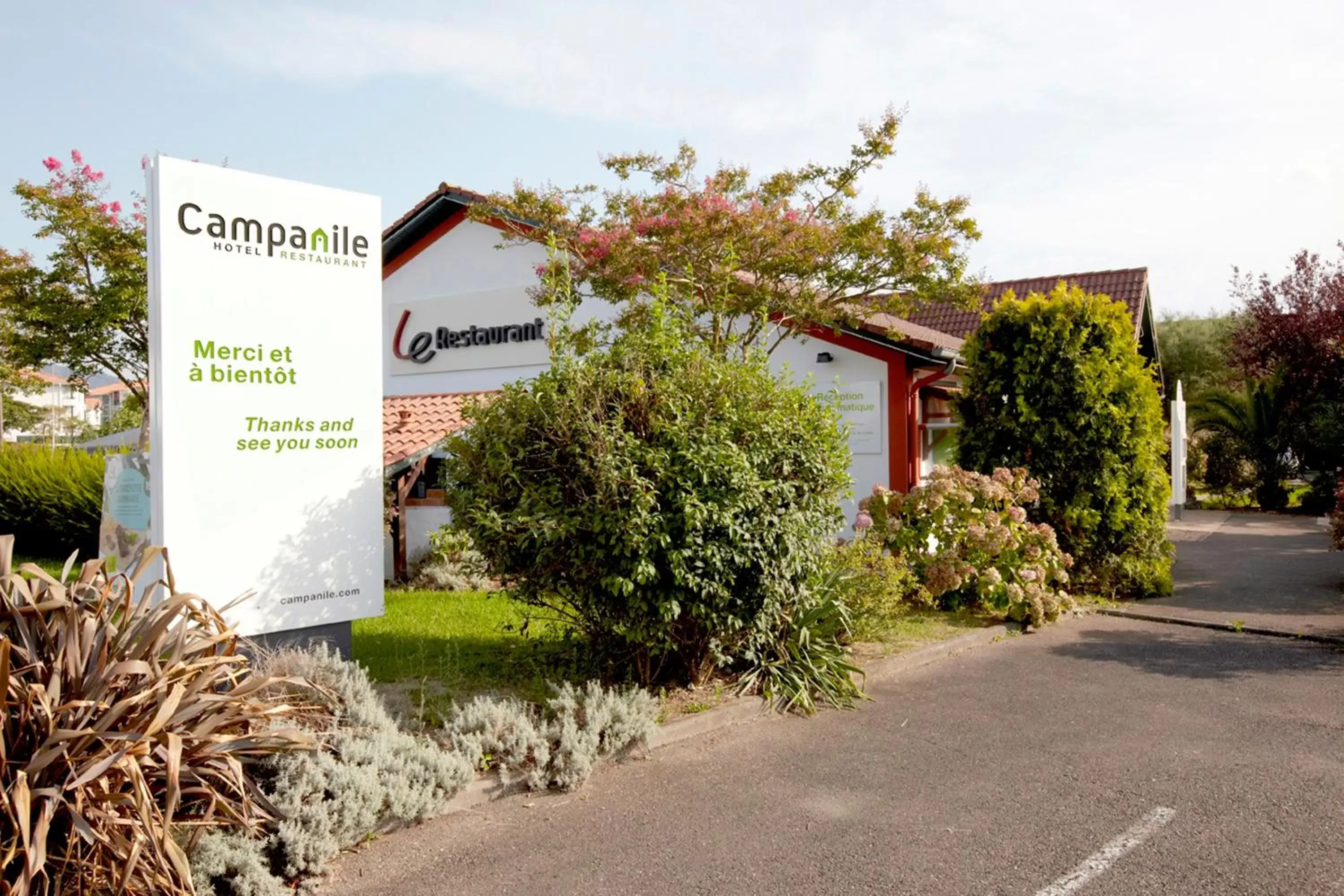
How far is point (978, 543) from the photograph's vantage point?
9875mm

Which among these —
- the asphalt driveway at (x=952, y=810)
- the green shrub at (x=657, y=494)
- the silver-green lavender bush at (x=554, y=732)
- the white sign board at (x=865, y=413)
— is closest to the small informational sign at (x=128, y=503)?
the green shrub at (x=657, y=494)

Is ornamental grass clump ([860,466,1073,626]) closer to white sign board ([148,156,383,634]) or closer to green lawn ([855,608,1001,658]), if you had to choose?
green lawn ([855,608,1001,658])

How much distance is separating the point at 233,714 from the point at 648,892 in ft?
6.43

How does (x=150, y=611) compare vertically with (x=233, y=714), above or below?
above

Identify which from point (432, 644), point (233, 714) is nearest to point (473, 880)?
point (233, 714)

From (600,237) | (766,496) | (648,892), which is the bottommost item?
(648,892)

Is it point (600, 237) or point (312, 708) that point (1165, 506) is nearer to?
point (600, 237)

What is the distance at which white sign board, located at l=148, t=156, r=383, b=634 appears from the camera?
5.67m

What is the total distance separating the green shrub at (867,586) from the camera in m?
8.12

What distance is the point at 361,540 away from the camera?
21.7 feet

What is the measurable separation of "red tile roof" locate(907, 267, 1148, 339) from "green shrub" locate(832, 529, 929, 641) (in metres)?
14.3

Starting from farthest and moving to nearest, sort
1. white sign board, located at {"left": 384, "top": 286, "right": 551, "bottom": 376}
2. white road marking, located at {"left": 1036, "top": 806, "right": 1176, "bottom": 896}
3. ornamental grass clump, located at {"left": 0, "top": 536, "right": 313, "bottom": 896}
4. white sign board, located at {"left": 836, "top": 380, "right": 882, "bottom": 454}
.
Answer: white sign board, located at {"left": 384, "top": 286, "right": 551, "bottom": 376}, white sign board, located at {"left": 836, "top": 380, "right": 882, "bottom": 454}, white road marking, located at {"left": 1036, "top": 806, "right": 1176, "bottom": 896}, ornamental grass clump, located at {"left": 0, "top": 536, "right": 313, "bottom": 896}

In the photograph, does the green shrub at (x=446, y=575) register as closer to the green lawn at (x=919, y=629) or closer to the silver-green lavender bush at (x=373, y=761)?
the green lawn at (x=919, y=629)

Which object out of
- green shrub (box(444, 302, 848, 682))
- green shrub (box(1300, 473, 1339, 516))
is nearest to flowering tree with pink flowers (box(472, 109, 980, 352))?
green shrub (box(444, 302, 848, 682))
